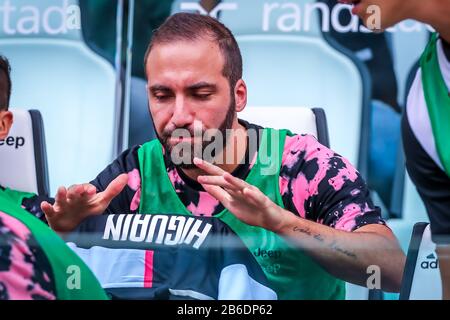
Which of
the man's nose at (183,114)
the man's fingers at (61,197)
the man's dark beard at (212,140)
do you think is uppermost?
the man's nose at (183,114)

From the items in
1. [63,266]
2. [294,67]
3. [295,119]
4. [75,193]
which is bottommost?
[63,266]

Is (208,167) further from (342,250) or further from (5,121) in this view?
(5,121)

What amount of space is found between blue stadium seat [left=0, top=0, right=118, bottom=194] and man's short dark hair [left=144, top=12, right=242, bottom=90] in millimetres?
198

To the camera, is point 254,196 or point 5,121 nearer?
point 254,196

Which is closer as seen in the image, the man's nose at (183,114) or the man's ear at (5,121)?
the man's nose at (183,114)

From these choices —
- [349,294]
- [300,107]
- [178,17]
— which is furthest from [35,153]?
[349,294]

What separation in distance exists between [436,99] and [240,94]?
2.00ft

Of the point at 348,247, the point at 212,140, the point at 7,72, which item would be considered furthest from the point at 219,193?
the point at 7,72

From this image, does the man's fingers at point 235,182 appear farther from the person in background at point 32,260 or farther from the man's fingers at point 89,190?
the person in background at point 32,260

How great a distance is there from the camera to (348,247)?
Answer: 269 cm

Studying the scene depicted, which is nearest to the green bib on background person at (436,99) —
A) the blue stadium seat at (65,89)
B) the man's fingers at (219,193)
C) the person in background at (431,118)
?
the person in background at (431,118)

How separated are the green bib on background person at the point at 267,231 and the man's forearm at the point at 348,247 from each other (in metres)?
0.03

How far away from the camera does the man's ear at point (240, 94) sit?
2764mm
